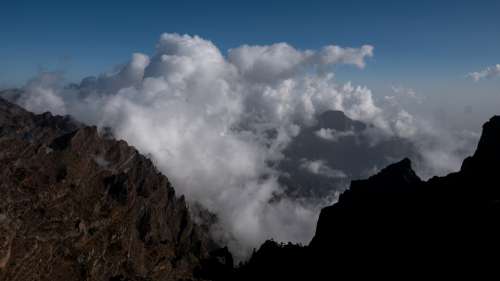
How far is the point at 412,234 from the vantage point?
345ft

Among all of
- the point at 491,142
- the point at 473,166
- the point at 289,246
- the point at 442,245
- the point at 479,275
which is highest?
the point at 491,142

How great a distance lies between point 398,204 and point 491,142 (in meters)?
39.7

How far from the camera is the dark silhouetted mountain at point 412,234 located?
8238 centimetres

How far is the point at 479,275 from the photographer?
73.4 m

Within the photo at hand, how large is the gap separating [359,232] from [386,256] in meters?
27.7

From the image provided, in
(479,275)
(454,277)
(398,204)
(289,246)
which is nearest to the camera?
(479,275)

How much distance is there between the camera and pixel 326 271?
127438mm

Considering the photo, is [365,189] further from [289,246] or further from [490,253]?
[490,253]

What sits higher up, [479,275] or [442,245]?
[442,245]

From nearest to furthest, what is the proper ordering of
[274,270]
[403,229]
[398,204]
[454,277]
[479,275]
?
[479,275] < [454,277] < [403,229] < [398,204] < [274,270]

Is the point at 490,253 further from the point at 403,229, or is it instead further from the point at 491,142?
the point at 491,142

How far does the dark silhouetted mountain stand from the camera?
82.4m

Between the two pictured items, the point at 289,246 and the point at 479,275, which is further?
the point at 289,246

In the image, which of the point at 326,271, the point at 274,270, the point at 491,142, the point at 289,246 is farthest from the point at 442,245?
the point at 289,246
